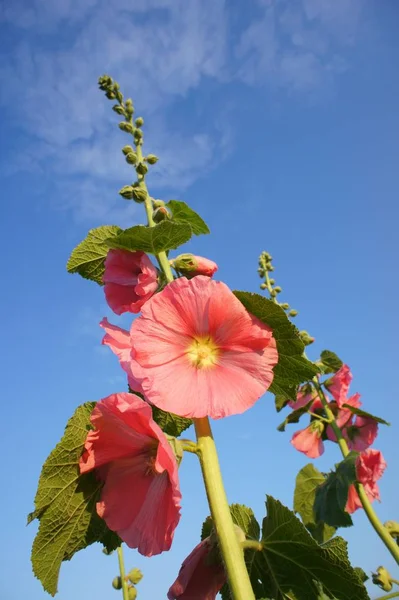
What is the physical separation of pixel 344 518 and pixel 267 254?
2729mm

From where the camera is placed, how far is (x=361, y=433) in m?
4.71

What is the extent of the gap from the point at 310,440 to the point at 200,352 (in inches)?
141

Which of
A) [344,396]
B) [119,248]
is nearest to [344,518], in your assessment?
[344,396]

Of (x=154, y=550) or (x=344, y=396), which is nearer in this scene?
(x=154, y=550)

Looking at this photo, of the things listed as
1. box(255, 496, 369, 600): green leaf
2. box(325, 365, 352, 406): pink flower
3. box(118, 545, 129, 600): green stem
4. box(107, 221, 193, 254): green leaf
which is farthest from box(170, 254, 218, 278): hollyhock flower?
box(118, 545, 129, 600): green stem

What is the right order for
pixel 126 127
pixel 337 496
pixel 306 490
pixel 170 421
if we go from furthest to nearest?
1. pixel 306 490
2. pixel 337 496
3. pixel 126 127
4. pixel 170 421

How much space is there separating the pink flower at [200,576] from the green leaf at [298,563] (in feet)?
0.63

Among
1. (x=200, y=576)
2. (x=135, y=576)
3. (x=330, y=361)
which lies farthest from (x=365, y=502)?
(x=200, y=576)

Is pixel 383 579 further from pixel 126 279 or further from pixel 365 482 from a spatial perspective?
pixel 126 279

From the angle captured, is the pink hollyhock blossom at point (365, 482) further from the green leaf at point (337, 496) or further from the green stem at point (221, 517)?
the green stem at point (221, 517)

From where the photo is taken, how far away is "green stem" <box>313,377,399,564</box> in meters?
3.82

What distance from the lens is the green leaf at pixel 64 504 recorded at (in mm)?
1456

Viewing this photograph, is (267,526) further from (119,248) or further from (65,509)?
(119,248)

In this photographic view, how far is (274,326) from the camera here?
161cm
